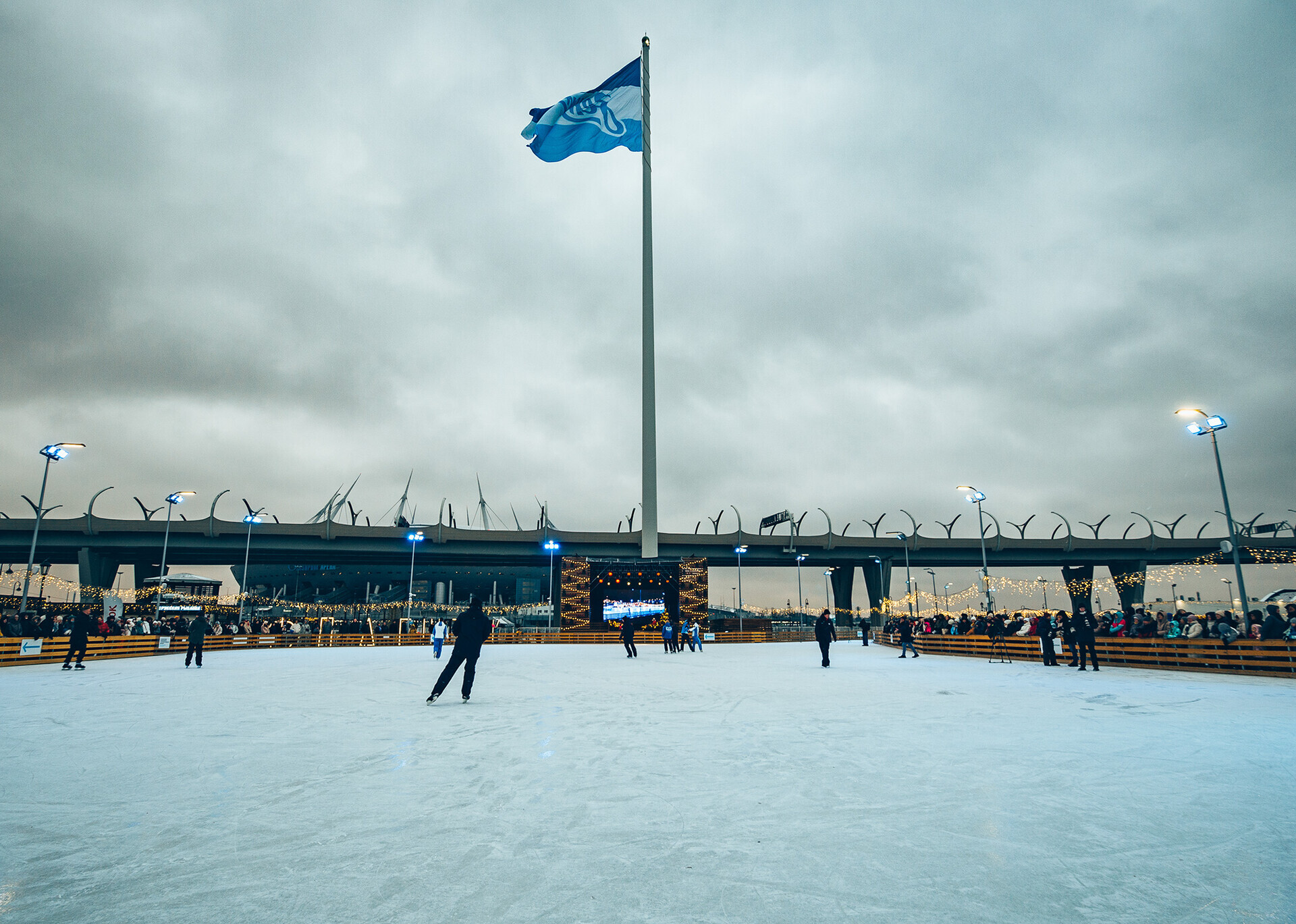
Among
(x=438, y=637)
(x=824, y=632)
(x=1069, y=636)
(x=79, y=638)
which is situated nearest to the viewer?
(x=1069, y=636)

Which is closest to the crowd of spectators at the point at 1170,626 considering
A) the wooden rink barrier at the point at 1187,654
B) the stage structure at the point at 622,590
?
the wooden rink barrier at the point at 1187,654

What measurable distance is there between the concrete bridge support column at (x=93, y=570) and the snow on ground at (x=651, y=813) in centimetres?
7200

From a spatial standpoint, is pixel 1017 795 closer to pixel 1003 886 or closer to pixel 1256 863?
pixel 1256 863

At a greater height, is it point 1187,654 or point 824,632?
point 824,632

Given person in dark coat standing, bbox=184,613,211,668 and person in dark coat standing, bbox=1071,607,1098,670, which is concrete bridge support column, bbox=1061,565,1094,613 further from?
person in dark coat standing, bbox=184,613,211,668

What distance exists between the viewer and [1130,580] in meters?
77.9

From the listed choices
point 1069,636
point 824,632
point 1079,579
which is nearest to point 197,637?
point 824,632

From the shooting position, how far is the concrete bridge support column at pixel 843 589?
88794 millimetres

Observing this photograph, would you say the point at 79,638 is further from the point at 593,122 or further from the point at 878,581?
the point at 878,581

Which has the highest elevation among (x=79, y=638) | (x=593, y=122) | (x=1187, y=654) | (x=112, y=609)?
(x=593, y=122)

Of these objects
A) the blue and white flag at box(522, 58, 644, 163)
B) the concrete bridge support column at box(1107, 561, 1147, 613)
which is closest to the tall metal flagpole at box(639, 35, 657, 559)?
the blue and white flag at box(522, 58, 644, 163)

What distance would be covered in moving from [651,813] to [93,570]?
83.4 m

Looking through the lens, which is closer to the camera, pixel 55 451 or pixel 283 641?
pixel 55 451

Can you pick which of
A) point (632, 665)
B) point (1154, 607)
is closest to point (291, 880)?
point (632, 665)
